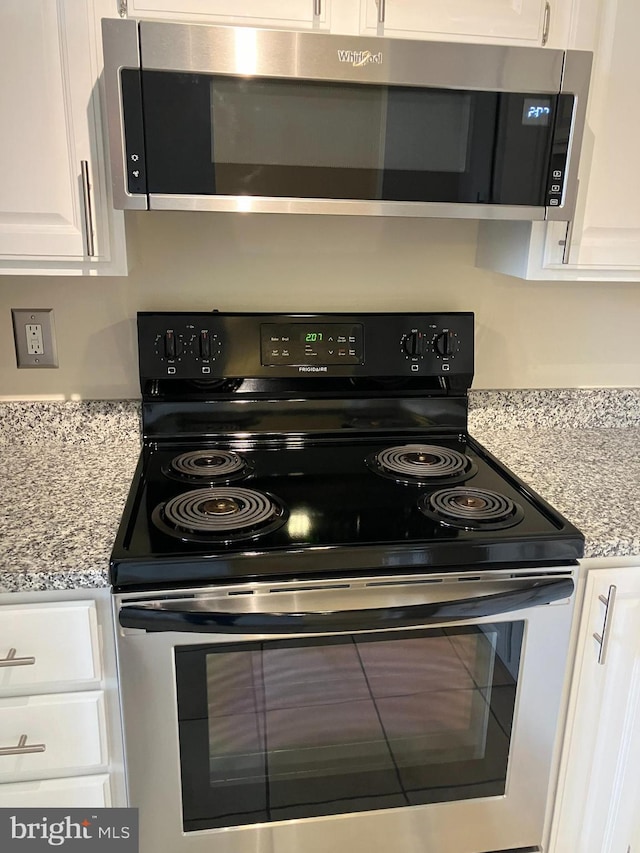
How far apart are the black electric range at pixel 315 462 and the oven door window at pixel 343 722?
15 cm

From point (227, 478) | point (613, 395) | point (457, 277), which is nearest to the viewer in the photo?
point (227, 478)

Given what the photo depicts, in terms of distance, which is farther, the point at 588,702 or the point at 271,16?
the point at 588,702

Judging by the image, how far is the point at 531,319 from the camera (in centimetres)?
181

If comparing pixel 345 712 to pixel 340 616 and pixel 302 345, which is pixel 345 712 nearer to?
pixel 340 616

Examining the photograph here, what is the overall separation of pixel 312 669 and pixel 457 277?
1.02 meters

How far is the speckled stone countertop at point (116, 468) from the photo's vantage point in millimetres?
1146

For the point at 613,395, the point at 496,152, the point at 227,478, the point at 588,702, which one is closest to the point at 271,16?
the point at 496,152

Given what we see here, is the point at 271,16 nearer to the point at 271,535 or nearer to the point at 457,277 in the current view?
the point at 457,277

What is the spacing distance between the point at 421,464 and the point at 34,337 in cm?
94

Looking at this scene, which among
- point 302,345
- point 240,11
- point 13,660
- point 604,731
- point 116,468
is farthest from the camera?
point 302,345

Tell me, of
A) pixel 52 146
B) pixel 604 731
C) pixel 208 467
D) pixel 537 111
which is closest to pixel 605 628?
pixel 604 731

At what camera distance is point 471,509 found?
1.31 m

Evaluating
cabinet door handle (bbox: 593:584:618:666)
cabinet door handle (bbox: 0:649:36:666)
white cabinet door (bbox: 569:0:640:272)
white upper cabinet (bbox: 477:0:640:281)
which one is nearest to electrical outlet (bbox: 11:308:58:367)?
cabinet door handle (bbox: 0:649:36:666)

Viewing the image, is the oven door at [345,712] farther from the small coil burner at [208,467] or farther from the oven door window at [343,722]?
the small coil burner at [208,467]
